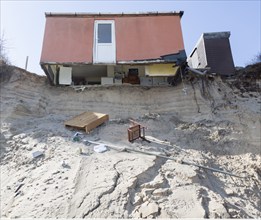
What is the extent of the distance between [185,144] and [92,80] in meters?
6.78

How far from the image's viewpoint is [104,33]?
13508 millimetres

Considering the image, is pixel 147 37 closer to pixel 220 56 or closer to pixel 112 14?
pixel 112 14

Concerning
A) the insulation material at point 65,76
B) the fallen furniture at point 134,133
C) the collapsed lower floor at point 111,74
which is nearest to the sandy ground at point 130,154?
the fallen furniture at point 134,133

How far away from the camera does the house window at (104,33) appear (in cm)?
1338

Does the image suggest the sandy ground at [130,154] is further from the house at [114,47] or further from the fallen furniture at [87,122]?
the house at [114,47]

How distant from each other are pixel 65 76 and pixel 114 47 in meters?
2.59

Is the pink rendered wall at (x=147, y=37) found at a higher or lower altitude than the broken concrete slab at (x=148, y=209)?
higher

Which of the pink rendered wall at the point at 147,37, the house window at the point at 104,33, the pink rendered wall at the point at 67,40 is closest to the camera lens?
the pink rendered wall at the point at 67,40

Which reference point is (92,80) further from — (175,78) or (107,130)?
(107,130)

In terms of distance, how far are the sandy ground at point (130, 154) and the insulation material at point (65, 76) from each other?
0.37 m

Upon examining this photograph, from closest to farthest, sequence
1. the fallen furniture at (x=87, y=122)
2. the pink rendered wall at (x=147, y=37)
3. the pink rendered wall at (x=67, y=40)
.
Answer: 1. the fallen furniture at (x=87, y=122)
2. the pink rendered wall at (x=67, y=40)
3. the pink rendered wall at (x=147, y=37)

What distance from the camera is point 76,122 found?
33.3 feet

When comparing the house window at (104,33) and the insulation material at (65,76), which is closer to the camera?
the insulation material at (65,76)

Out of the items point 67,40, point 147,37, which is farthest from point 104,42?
point 147,37
